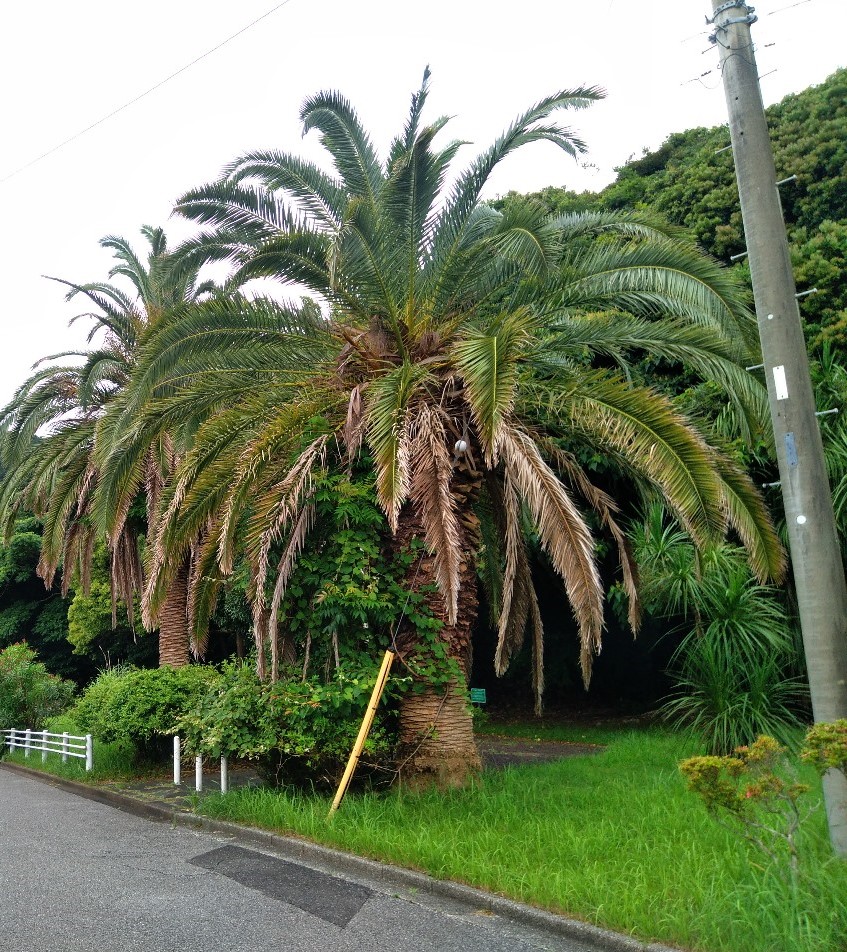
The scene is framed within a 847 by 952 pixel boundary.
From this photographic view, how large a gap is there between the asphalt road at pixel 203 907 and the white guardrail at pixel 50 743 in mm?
5984

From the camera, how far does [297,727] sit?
30.2 ft

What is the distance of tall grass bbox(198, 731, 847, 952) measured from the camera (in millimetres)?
4836

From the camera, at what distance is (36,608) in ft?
108

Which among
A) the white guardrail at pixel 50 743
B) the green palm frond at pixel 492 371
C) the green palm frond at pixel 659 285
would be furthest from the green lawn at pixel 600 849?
the white guardrail at pixel 50 743

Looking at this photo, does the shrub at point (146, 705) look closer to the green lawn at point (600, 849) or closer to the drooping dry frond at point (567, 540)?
the green lawn at point (600, 849)

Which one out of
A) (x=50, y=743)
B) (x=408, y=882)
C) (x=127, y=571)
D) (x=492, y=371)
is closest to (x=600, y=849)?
(x=408, y=882)

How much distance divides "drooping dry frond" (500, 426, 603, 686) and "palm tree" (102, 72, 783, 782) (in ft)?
0.07

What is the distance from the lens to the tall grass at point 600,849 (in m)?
4.84

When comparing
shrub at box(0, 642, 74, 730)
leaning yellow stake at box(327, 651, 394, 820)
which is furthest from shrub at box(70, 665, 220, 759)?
shrub at box(0, 642, 74, 730)

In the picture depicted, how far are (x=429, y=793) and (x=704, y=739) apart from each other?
365 cm

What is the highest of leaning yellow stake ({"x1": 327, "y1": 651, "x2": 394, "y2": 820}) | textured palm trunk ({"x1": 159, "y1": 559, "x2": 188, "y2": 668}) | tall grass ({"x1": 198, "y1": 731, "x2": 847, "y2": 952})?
textured palm trunk ({"x1": 159, "y1": 559, "x2": 188, "y2": 668})

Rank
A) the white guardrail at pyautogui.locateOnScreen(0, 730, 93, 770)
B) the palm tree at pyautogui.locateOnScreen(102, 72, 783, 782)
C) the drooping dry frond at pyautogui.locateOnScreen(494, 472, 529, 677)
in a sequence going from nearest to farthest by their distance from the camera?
the palm tree at pyautogui.locateOnScreen(102, 72, 783, 782), the drooping dry frond at pyautogui.locateOnScreen(494, 472, 529, 677), the white guardrail at pyautogui.locateOnScreen(0, 730, 93, 770)

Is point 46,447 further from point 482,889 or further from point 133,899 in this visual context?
point 482,889

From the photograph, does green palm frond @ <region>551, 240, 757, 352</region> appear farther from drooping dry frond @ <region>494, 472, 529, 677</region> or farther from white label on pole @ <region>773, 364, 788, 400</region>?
white label on pole @ <region>773, 364, 788, 400</region>
